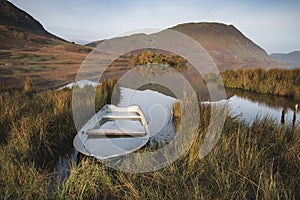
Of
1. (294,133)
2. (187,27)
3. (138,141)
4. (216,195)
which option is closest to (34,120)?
(138,141)

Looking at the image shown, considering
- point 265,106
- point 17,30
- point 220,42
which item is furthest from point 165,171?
point 220,42

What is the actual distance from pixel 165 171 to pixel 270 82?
1128 cm

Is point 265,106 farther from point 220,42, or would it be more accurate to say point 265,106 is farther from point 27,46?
point 220,42

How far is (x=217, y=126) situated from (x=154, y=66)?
25561 mm

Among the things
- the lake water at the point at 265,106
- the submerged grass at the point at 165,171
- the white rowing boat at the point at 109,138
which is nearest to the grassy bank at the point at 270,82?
the lake water at the point at 265,106

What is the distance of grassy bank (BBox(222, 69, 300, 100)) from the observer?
425 inches

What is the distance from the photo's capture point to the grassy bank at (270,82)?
10805 mm

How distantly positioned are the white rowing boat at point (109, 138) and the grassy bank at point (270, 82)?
8.64 meters

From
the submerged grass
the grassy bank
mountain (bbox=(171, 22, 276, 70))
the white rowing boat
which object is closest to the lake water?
the grassy bank

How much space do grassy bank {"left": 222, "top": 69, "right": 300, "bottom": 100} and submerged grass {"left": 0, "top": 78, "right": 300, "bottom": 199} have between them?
7847 millimetres

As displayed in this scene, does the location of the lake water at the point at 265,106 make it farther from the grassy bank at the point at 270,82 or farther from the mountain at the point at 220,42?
the mountain at the point at 220,42

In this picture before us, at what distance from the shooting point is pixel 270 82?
1198 cm

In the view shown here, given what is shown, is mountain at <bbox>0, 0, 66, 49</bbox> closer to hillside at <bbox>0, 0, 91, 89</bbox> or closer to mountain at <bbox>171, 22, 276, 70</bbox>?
hillside at <bbox>0, 0, 91, 89</bbox>

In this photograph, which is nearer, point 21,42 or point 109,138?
point 109,138
